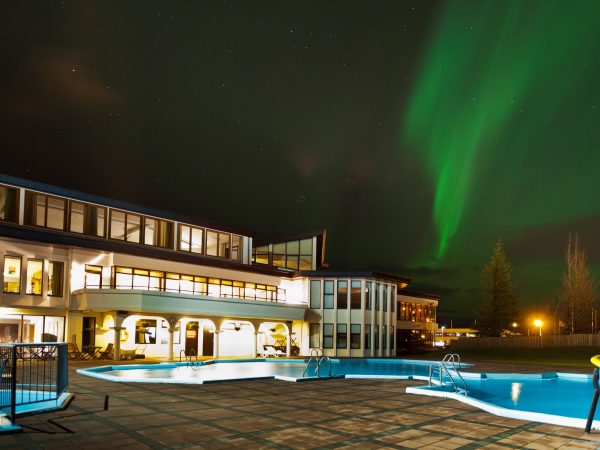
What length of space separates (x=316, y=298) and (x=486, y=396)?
27.2m

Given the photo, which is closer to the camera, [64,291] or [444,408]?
[444,408]

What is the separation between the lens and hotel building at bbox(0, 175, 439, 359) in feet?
100.0

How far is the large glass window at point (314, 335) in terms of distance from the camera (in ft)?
148

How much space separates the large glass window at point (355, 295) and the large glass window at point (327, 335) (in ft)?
7.96

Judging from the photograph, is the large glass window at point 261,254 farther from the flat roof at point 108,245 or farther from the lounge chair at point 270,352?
the lounge chair at point 270,352

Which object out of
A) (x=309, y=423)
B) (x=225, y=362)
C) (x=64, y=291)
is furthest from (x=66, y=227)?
(x=309, y=423)

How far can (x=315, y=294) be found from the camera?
45688 millimetres

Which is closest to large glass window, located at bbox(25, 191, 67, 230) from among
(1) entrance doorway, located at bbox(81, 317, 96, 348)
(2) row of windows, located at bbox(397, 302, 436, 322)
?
(1) entrance doorway, located at bbox(81, 317, 96, 348)

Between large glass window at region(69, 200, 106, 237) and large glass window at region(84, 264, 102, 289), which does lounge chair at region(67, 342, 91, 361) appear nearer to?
large glass window at region(84, 264, 102, 289)

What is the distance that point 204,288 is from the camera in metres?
39.0

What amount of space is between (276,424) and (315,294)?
115 ft

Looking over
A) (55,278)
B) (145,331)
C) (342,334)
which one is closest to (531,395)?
(145,331)

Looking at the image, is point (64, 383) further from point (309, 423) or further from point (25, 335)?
point (25, 335)

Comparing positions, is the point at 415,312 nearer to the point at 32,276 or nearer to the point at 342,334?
the point at 342,334
